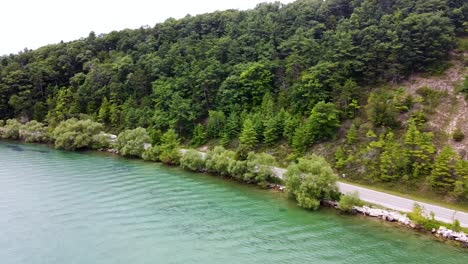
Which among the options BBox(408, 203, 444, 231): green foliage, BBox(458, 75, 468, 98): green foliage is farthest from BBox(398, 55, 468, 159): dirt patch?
BBox(408, 203, 444, 231): green foliage

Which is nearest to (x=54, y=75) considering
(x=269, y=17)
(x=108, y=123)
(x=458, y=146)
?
(x=108, y=123)

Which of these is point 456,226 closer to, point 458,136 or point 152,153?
point 458,136

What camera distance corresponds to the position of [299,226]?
29.6 metres

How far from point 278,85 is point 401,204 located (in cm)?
3210

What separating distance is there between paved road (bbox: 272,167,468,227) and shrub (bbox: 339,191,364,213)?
81.7 inches

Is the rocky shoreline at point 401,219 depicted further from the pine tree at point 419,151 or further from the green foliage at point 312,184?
the pine tree at point 419,151

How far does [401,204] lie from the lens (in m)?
32.2

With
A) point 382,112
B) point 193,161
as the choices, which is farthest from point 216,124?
point 382,112

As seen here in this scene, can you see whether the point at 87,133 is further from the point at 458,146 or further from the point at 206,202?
the point at 458,146

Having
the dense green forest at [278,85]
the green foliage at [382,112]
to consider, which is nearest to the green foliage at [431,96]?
the dense green forest at [278,85]

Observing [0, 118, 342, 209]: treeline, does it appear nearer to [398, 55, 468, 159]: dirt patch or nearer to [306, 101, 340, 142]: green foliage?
[306, 101, 340, 142]: green foliage

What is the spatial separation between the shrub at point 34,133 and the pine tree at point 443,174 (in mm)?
64327

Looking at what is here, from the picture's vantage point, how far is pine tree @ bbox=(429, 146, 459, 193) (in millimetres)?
33562

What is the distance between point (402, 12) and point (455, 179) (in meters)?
35.2
